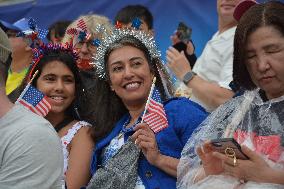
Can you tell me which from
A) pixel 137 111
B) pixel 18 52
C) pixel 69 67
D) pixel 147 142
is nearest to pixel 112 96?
pixel 137 111

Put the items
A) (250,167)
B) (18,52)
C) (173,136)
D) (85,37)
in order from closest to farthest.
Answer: (250,167)
(173,136)
(85,37)
(18,52)

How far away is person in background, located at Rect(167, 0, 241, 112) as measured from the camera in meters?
3.47

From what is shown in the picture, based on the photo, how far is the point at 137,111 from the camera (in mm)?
3564

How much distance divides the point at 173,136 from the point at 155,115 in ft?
0.50

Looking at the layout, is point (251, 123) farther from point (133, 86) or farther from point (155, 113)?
point (133, 86)

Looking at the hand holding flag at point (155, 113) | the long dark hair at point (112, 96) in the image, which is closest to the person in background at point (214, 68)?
the long dark hair at point (112, 96)

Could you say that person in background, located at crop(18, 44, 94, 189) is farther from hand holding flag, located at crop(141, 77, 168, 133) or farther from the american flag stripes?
hand holding flag, located at crop(141, 77, 168, 133)

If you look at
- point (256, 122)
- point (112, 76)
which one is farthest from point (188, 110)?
point (256, 122)

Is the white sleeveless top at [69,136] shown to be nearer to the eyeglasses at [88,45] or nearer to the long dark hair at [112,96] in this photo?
the long dark hair at [112,96]

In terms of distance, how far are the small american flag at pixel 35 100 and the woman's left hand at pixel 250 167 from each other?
157 cm

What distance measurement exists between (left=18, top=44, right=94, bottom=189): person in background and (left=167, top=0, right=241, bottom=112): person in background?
0.66m

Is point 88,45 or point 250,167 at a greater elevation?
point 88,45

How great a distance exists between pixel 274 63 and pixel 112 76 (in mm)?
1265

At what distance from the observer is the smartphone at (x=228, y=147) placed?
7.45 ft
